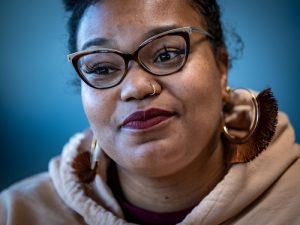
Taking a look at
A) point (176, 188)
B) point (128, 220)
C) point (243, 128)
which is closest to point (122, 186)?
point (128, 220)

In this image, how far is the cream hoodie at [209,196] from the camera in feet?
3.51

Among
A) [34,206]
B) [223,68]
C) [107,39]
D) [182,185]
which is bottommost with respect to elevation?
[34,206]

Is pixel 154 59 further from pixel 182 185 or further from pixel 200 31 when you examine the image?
pixel 182 185

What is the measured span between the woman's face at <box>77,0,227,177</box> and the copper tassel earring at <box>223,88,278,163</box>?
0.14 metres

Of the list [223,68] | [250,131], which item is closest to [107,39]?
[223,68]

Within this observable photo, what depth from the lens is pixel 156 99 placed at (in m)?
1.01

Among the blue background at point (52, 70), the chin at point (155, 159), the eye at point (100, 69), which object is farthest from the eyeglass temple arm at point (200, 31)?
the blue background at point (52, 70)

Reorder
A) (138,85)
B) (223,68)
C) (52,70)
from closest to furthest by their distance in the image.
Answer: (138,85)
(223,68)
(52,70)

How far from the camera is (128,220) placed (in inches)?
49.6

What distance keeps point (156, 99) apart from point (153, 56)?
13cm

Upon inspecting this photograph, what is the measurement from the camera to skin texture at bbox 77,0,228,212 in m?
1.02

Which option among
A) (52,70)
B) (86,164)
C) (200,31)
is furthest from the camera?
(52,70)

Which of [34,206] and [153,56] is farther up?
[153,56]

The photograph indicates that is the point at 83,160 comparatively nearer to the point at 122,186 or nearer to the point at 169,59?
the point at 122,186
